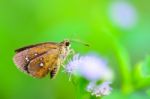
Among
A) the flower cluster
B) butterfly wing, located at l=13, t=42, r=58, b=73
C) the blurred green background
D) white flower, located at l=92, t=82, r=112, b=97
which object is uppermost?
the blurred green background

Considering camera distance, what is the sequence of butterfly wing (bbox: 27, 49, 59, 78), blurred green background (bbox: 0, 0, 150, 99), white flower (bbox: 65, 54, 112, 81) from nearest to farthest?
white flower (bbox: 65, 54, 112, 81) < butterfly wing (bbox: 27, 49, 59, 78) < blurred green background (bbox: 0, 0, 150, 99)

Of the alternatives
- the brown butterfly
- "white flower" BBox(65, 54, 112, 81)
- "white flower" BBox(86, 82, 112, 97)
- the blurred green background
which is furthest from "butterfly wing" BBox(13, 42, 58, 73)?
the blurred green background

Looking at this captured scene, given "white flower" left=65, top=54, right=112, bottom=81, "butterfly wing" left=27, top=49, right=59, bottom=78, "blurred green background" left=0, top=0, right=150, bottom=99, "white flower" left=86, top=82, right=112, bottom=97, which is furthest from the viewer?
"blurred green background" left=0, top=0, right=150, bottom=99

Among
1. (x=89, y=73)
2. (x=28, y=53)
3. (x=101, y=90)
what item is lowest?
(x=101, y=90)

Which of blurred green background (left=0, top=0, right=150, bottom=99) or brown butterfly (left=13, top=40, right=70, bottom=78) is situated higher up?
blurred green background (left=0, top=0, right=150, bottom=99)

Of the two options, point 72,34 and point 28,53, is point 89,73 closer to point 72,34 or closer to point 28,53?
point 28,53

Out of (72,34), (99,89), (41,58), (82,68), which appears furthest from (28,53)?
(72,34)

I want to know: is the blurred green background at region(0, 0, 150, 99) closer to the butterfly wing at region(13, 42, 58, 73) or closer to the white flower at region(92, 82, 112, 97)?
the butterfly wing at region(13, 42, 58, 73)
